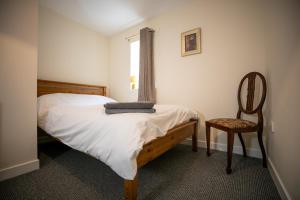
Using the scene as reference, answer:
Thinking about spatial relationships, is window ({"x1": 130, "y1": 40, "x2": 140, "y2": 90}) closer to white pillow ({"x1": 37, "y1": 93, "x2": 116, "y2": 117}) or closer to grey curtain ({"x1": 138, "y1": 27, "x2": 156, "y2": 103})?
grey curtain ({"x1": 138, "y1": 27, "x2": 156, "y2": 103})

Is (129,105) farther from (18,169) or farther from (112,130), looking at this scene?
(18,169)

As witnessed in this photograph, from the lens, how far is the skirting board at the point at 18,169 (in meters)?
1.42

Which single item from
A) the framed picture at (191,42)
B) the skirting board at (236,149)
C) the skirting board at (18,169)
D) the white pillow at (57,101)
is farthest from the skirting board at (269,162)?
the skirting board at (18,169)

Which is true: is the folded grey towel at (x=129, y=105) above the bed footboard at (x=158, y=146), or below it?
above

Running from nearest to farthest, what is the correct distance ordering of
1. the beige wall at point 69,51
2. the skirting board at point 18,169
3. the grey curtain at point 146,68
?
the skirting board at point 18,169, the beige wall at point 69,51, the grey curtain at point 146,68

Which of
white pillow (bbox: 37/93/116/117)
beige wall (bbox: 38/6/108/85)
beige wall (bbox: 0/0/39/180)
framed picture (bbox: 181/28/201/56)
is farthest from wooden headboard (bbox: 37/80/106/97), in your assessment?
framed picture (bbox: 181/28/201/56)

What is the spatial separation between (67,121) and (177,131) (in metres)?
1.27

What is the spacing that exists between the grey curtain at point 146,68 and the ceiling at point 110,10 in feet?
1.16

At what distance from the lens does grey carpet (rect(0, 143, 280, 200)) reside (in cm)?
121

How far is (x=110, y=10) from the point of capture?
273 centimetres

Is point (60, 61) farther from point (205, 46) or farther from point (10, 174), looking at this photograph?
point (205, 46)

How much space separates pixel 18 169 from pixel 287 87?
2.72 meters

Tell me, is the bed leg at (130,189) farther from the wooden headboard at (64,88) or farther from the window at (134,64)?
the window at (134,64)

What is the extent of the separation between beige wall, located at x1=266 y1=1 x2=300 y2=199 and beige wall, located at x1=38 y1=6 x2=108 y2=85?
3396 millimetres
